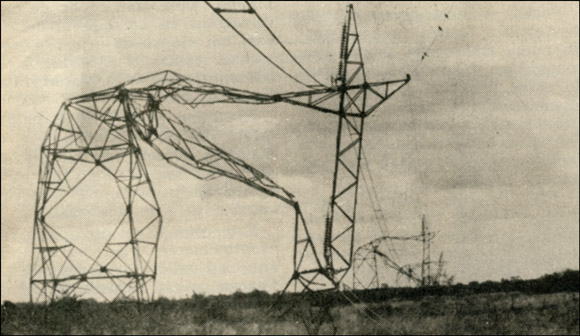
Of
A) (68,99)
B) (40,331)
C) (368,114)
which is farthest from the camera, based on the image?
(68,99)

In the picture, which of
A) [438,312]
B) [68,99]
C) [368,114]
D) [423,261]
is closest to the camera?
[368,114]

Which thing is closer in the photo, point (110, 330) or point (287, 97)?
point (110, 330)

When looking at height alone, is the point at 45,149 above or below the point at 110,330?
above

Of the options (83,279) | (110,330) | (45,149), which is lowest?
(110,330)

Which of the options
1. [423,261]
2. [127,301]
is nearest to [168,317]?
[127,301]

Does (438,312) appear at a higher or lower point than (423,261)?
lower

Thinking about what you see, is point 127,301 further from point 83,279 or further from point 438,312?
point 438,312

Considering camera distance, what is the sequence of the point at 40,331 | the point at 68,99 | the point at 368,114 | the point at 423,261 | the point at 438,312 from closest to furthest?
the point at 40,331 < the point at 368,114 < the point at 68,99 < the point at 438,312 < the point at 423,261

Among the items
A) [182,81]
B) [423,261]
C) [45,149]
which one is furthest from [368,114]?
[423,261]

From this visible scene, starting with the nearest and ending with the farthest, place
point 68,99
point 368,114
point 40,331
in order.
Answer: point 40,331, point 368,114, point 68,99

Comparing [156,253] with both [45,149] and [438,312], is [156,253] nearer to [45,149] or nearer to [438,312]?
[45,149]
